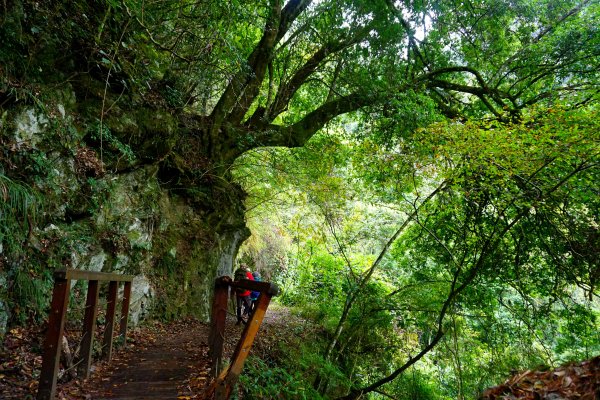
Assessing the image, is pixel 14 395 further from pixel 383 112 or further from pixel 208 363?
pixel 383 112

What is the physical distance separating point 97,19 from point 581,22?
30.2 feet

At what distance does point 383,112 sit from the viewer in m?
8.09

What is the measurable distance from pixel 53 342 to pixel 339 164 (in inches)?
325

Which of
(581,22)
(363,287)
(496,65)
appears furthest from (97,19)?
(581,22)

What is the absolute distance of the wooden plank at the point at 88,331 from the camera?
414 centimetres

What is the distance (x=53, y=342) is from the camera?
329 centimetres

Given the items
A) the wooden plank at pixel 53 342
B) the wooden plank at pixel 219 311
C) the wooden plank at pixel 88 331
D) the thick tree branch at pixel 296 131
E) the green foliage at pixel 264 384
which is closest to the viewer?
the wooden plank at pixel 53 342

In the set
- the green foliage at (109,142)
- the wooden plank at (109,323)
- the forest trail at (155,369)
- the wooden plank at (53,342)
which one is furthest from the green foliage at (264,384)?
the green foliage at (109,142)

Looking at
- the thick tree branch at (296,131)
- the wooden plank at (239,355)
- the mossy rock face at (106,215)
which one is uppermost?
the thick tree branch at (296,131)

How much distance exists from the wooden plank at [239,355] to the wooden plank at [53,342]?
4.81ft

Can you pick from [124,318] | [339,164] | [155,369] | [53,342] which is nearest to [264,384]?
[155,369]

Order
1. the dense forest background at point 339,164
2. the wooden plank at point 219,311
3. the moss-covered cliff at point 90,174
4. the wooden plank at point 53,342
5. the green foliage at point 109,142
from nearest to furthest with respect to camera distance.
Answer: the wooden plank at point 53,342 < the wooden plank at point 219,311 < the moss-covered cliff at point 90,174 < the dense forest background at point 339,164 < the green foliage at point 109,142

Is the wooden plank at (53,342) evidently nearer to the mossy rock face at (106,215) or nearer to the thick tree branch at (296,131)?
the mossy rock face at (106,215)

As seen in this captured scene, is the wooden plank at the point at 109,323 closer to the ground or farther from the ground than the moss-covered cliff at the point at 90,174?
closer to the ground
